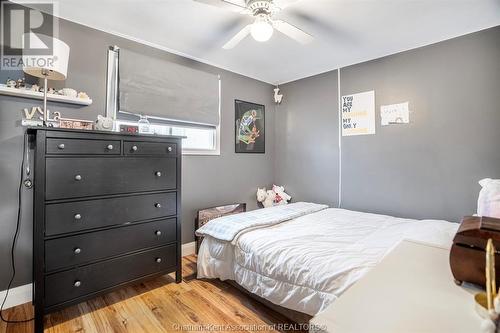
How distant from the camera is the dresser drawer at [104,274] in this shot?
1579 mm

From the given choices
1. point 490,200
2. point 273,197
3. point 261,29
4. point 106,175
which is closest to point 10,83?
point 106,175

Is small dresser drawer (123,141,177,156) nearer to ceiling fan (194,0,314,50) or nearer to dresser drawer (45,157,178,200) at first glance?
→ dresser drawer (45,157,178,200)

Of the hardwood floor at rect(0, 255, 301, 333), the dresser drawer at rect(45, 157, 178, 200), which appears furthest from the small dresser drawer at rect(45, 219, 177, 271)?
the hardwood floor at rect(0, 255, 301, 333)

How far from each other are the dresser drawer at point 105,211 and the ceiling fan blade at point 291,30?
64.6 inches

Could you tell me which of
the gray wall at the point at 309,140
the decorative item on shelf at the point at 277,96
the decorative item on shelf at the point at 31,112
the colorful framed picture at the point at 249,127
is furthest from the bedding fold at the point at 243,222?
the decorative item on shelf at the point at 277,96

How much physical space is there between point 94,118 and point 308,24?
2171 millimetres

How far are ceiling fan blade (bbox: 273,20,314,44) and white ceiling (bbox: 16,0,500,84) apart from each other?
0.20 m

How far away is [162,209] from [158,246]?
318 millimetres

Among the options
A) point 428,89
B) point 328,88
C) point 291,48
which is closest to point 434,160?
point 428,89

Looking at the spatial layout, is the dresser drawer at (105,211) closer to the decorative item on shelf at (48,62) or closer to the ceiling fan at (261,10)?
the decorative item on shelf at (48,62)

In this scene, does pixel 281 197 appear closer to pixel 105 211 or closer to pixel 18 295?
pixel 105 211

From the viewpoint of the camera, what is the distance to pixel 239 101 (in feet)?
11.2

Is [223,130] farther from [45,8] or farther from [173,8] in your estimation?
[45,8]

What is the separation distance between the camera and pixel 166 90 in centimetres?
264
